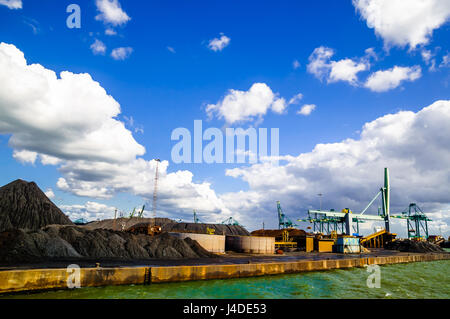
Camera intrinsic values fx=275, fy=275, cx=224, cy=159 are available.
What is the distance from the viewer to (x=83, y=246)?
36.6 meters

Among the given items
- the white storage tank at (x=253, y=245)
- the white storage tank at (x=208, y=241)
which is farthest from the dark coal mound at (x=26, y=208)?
the white storage tank at (x=253, y=245)

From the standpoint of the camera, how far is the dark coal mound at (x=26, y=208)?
66.4 metres

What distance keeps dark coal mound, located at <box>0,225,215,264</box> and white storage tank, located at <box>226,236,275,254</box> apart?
1615cm

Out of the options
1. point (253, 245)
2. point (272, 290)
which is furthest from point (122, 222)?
point (272, 290)

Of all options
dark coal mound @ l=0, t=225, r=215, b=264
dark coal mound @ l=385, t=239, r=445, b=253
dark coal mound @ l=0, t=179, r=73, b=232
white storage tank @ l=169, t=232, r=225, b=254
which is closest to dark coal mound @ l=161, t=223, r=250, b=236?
dark coal mound @ l=0, t=179, r=73, b=232

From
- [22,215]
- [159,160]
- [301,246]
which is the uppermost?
[159,160]

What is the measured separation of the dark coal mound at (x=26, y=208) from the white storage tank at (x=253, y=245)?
47.9 m

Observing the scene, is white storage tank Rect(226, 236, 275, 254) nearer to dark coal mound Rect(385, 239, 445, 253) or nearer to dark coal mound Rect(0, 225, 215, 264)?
dark coal mound Rect(0, 225, 215, 264)

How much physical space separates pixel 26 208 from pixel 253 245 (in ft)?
189
